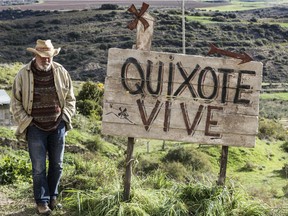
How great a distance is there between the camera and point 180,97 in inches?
182

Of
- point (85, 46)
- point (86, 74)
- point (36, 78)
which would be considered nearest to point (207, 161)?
point (36, 78)

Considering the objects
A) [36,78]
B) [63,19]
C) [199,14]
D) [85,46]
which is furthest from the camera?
[199,14]

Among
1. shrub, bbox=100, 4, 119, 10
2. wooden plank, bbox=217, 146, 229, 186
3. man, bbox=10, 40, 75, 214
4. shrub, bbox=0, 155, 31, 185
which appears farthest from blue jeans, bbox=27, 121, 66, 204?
shrub, bbox=100, 4, 119, 10

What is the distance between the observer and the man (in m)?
4.38

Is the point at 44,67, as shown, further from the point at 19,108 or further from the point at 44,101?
the point at 19,108

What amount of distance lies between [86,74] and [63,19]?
2533 cm

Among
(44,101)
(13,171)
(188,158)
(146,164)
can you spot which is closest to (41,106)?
(44,101)

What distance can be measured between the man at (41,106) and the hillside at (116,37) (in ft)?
144

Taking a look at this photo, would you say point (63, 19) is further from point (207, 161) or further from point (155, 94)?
point (155, 94)

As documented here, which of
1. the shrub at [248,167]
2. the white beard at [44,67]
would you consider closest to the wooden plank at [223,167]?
the white beard at [44,67]

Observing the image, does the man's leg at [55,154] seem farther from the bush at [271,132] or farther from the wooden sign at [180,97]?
the bush at [271,132]

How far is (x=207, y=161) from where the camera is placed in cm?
1656

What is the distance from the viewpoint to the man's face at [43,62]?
14.3 feet

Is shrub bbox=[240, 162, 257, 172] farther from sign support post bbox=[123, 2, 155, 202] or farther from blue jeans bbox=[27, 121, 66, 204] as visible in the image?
blue jeans bbox=[27, 121, 66, 204]
